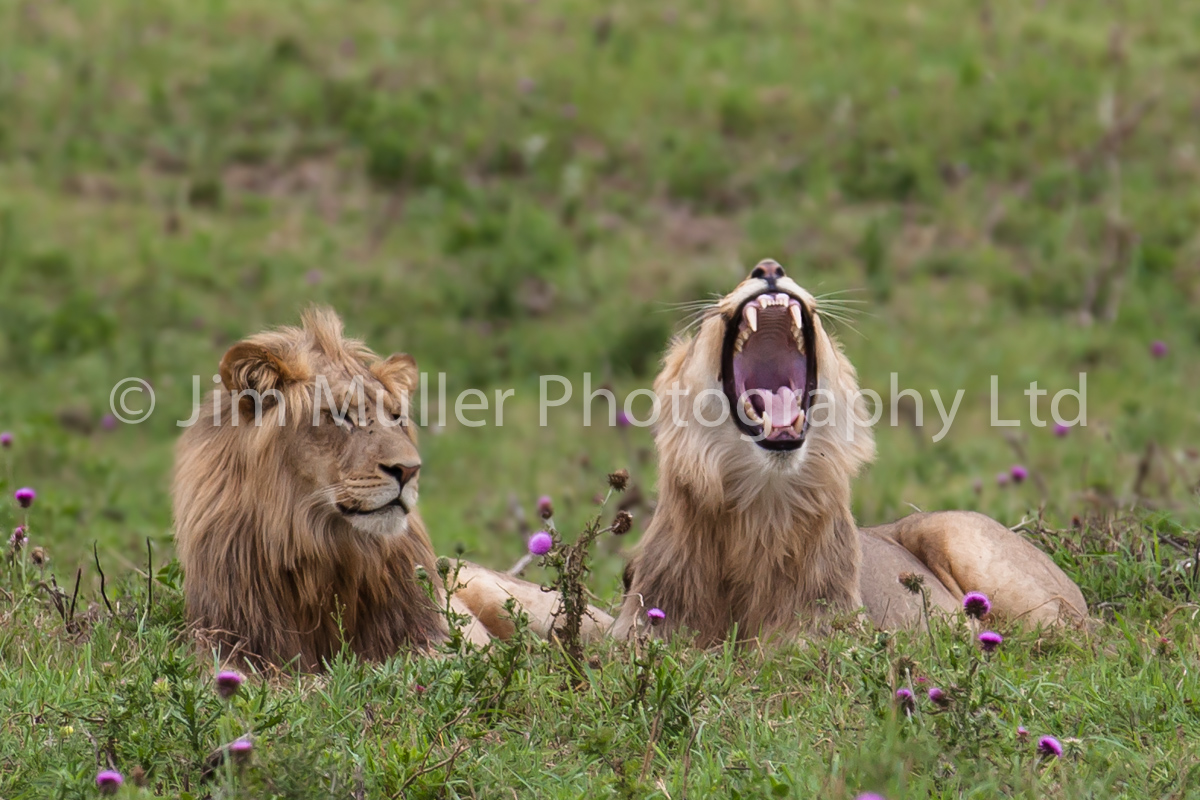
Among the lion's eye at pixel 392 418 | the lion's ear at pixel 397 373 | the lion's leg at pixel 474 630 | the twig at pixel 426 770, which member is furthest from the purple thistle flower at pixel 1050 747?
the lion's ear at pixel 397 373

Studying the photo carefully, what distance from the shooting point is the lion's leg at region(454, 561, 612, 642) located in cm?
500

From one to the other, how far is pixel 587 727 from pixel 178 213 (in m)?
9.33

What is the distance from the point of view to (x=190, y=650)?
169 inches

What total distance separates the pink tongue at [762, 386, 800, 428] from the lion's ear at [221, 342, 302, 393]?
1446mm

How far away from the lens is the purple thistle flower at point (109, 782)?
10.6 feet

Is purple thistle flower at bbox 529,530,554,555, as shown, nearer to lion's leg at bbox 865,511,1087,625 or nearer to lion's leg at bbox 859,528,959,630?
lion's leg at bbox 859,528,959,630

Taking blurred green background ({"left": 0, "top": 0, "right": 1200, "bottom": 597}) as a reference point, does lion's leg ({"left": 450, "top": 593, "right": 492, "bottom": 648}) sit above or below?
below

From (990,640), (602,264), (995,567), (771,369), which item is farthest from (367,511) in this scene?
(602,264)

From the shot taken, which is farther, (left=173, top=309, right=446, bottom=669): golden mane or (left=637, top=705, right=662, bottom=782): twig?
(left=173, top=309, right=446, bottom=669): golden mane

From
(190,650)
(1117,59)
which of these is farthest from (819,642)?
(1117,59)

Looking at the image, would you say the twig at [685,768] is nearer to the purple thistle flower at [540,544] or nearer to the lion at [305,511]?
the purple thistle flower at [540,544]

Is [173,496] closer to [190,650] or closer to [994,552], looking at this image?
[190,650]

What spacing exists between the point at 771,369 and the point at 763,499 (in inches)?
21.0

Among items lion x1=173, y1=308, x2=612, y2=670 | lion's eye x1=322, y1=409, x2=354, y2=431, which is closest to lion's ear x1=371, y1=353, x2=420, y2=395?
lion x1=173, y1=308, x2=612, y2=670
